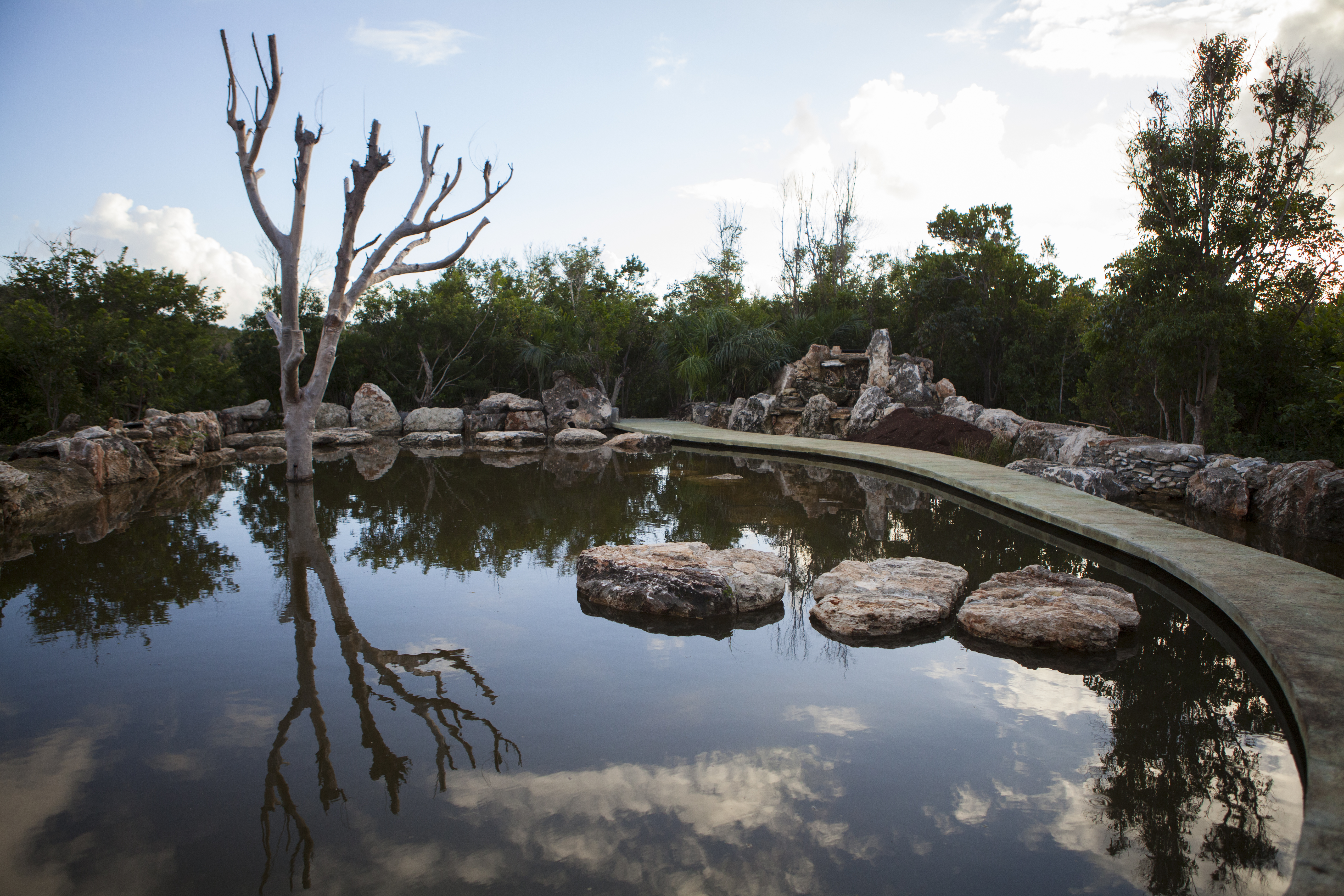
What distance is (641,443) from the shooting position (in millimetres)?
14812

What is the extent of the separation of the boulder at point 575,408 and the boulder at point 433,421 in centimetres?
214

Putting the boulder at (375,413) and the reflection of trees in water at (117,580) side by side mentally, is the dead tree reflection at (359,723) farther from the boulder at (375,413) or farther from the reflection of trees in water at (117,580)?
the boulder at (375,413)

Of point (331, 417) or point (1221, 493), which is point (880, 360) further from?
point (331, 417)

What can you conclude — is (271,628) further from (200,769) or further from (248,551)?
(248,551)

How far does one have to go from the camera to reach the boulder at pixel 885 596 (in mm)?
4277

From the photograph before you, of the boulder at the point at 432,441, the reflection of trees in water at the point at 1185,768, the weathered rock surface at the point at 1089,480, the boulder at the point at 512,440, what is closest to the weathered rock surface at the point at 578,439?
the boulder at the point at 512,440

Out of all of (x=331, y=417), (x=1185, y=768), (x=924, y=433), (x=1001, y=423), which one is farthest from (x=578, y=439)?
(x=1185, y=768)

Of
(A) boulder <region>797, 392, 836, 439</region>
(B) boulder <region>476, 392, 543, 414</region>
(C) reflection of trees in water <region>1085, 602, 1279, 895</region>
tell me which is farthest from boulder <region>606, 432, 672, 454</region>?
(C) reflection of trees in water <region>1085, 602, 1279, 895</region>

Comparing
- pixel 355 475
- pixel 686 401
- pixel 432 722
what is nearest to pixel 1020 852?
pixel 432 722

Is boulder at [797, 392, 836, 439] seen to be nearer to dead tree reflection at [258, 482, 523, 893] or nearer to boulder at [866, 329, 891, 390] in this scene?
boulder at [866, 329, 891, 390]

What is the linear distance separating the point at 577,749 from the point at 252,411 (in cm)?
1743

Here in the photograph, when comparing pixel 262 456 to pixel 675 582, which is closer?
pixel 675 582

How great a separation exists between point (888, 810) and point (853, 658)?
4.57 feet

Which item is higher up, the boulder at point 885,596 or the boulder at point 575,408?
the boulder at point 575,408
